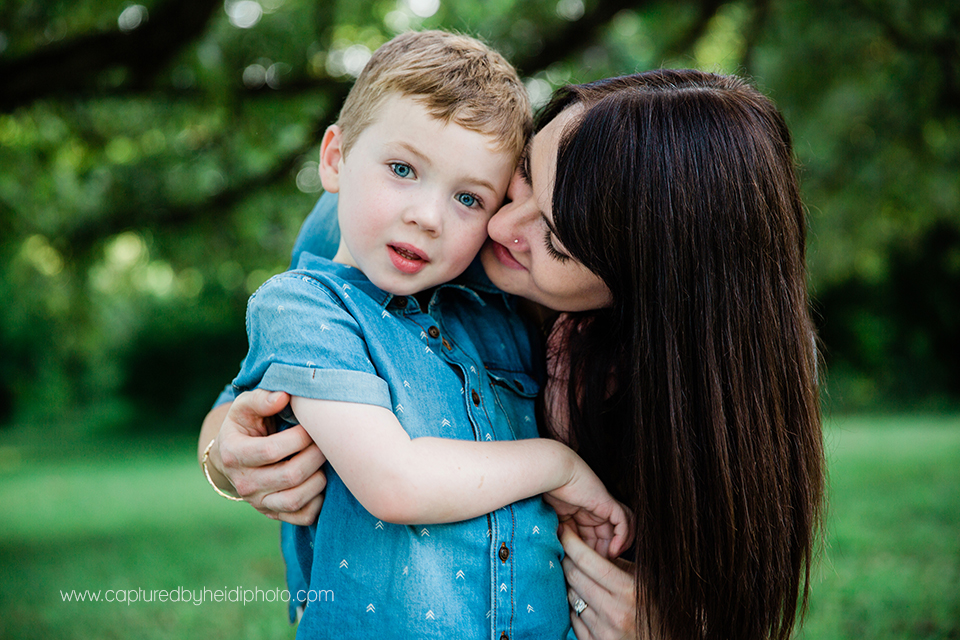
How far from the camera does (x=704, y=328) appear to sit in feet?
4.96

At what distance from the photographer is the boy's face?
4.88 ft

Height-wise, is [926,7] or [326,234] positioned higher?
[926,7]

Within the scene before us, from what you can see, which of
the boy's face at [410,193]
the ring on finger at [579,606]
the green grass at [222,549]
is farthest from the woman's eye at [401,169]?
the green grass at [222,549]

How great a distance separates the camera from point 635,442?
156 centimetres

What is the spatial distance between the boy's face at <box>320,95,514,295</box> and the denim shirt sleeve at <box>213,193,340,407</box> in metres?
0.33

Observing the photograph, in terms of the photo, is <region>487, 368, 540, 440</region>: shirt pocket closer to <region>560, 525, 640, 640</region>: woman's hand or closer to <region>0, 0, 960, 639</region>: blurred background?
<region>560, 525, 640, 640</region>: woman's hand

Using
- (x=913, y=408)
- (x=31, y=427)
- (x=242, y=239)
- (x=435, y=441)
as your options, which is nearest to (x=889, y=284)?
(x=913, y=408)

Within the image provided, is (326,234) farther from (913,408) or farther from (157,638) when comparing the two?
(913,408)

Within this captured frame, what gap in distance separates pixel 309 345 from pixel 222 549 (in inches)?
207

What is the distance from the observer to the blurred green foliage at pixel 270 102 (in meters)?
4.18

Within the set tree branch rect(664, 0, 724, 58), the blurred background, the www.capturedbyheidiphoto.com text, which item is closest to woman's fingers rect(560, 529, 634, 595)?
the blurred background

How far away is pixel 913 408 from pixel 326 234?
14660 mm

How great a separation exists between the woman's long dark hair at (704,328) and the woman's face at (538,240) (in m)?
0.04

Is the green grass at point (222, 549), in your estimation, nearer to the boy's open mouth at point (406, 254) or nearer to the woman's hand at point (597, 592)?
the woman's hand at point (597, 592)
